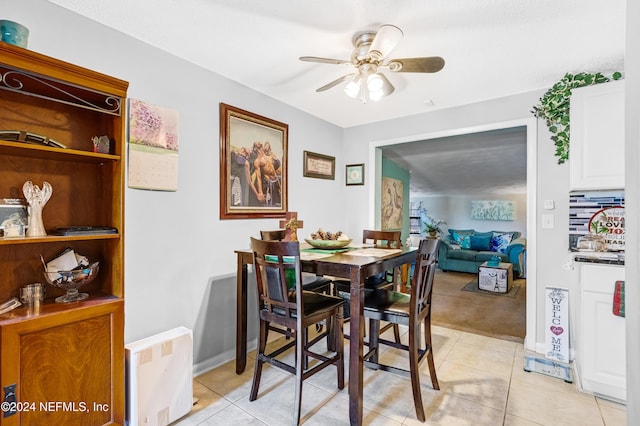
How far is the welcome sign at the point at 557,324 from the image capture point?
249 centimetres

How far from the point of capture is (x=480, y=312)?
3.77 metres

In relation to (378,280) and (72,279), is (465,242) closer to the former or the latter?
(378,280)

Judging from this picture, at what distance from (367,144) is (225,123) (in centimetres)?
185

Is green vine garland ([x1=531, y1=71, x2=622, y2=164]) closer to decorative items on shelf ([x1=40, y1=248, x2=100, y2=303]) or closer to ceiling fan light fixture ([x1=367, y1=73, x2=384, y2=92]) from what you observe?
ceiling fan light fixture ([x1=367, y1=73, x2=384, y2=92])

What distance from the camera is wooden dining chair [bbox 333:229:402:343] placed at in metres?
2.40

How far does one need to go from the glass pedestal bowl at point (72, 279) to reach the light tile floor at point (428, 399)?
3.04 feet

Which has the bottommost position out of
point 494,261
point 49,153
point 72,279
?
point 494,261

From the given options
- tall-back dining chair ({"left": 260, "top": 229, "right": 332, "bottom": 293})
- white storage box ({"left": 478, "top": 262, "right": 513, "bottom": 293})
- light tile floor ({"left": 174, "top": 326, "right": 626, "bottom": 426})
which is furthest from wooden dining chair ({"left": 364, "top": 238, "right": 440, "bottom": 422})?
white storage box ({"left": 478, "top": 262, "right": 513, "bottom": 293})

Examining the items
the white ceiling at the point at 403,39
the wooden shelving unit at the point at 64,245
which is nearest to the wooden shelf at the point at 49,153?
the wooden shelving unit at the point at 64,245

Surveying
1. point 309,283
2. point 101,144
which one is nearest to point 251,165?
point 309,283

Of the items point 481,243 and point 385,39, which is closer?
point 385,39

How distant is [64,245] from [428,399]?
2306 mm

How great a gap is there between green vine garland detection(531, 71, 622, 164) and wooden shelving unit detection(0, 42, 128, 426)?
3.10 metres

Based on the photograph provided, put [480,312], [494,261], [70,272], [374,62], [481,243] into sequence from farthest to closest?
[481,243]
[494,261]
[480,312]
[374,62]
[70,272]
